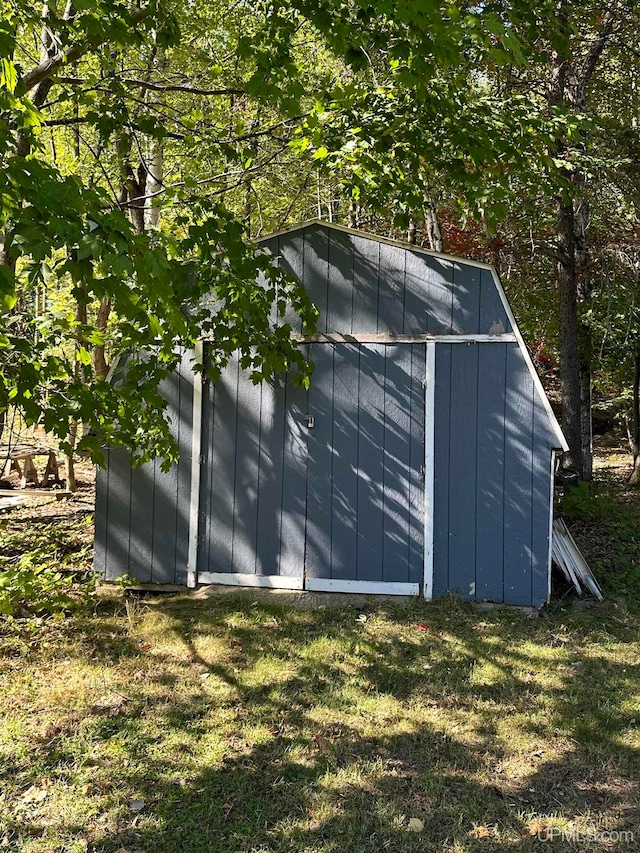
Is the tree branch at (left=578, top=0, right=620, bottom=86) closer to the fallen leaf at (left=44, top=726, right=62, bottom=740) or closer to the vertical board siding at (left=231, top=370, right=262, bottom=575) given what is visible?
the vertical board siding at (left=231, top=370, right=262, bottom=575)

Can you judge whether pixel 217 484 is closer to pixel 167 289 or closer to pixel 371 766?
pixel 371 766

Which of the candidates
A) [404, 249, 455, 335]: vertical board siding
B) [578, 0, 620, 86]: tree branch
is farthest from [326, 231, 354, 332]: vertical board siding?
[578, 0, 620, 86]: tree branch

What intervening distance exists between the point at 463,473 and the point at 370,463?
815 millimetres

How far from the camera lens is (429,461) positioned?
5969 mm

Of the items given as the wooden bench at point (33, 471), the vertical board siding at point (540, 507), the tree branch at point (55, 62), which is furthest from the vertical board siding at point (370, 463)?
the wooden bench at point (33, 471)

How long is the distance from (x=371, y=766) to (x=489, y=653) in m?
1.76

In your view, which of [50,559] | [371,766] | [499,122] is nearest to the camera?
[371,766]

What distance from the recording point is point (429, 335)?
19.6 ft

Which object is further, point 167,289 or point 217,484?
point 217,484

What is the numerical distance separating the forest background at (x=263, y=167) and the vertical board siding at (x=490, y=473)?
1.25 m

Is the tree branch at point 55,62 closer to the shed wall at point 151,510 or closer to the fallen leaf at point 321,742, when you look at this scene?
the shed wall at point 151,510

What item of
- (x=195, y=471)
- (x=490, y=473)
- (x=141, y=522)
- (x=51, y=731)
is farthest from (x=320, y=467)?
(x=51, y=731)

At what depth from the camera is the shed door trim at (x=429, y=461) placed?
592 cm

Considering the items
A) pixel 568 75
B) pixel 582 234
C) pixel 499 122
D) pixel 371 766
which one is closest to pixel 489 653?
pixel 371 766
